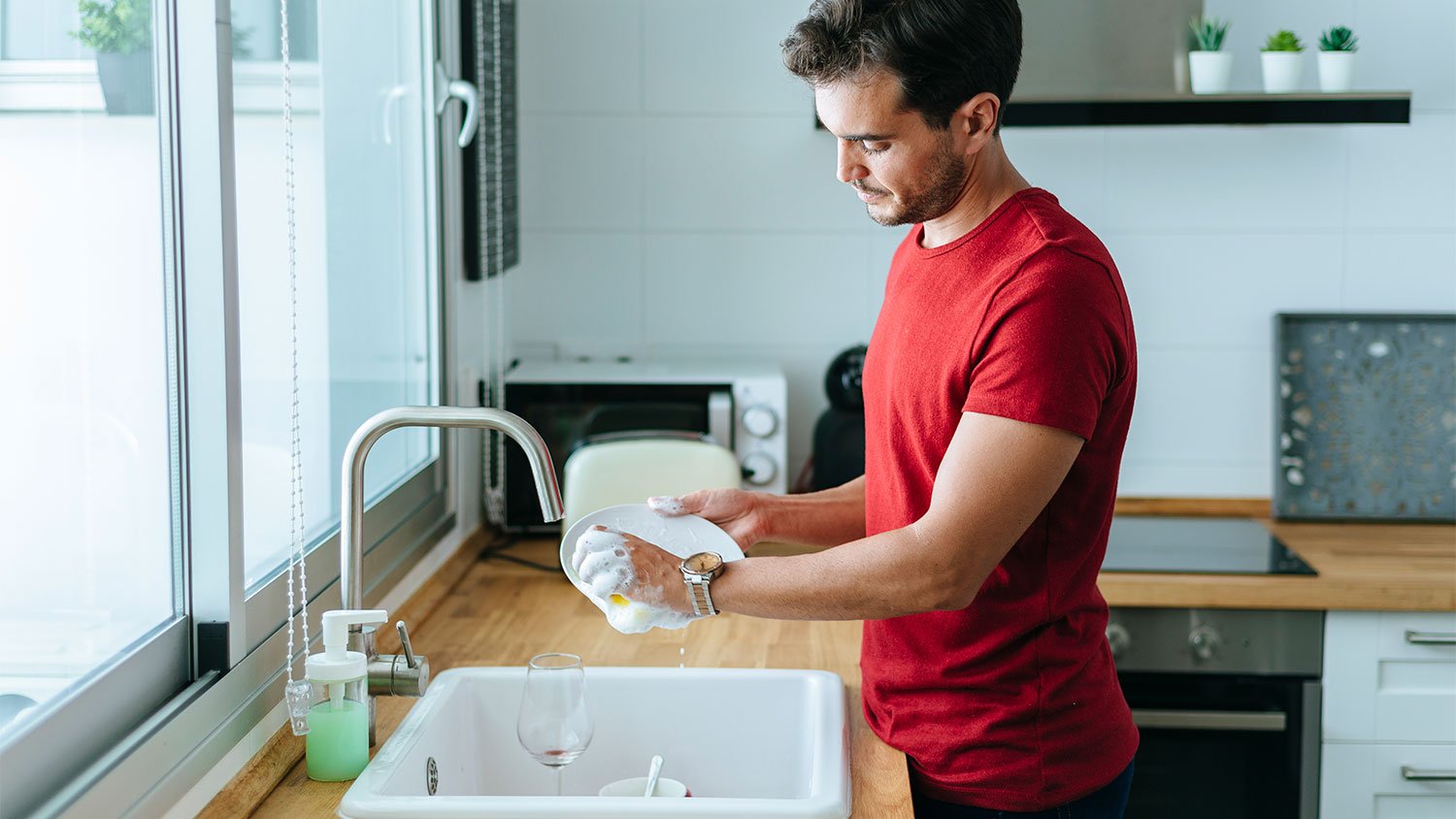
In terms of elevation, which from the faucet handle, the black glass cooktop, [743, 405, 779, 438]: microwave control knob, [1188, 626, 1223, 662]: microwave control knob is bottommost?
[1188, 626, 1223, 662]: microwave control knob

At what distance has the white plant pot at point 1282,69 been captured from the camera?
2.38 meters

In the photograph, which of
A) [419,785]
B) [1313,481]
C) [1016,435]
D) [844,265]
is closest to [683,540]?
[419,785]

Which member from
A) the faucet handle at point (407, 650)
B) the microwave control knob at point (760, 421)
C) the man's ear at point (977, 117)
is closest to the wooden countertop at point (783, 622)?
the faucet handle at point (407, 650)

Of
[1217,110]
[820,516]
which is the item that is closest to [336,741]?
[820,516]

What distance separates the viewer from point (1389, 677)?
2.17 metres

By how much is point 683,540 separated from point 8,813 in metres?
0.75

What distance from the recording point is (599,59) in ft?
8.58

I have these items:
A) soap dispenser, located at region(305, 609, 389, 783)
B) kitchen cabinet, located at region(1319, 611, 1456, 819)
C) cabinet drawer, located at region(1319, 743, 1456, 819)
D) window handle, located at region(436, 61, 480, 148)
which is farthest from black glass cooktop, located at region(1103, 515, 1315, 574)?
soap dispenser, located at region(305, 609, 389, 783)

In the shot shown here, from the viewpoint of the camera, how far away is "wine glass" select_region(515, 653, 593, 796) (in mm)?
1367

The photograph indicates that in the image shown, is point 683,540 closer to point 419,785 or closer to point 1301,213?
point 419,785

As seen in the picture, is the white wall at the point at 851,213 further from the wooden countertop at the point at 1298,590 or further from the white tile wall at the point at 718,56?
the wooden countertop at the point at 1298,590

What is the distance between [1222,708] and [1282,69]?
1.11 metres

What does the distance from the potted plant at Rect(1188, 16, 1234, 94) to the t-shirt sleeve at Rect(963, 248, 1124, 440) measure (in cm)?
131

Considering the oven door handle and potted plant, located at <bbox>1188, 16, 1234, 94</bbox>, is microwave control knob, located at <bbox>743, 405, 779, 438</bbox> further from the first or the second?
potted plant, located at <bbox>1188, 16, 1234, 94</bbox>
